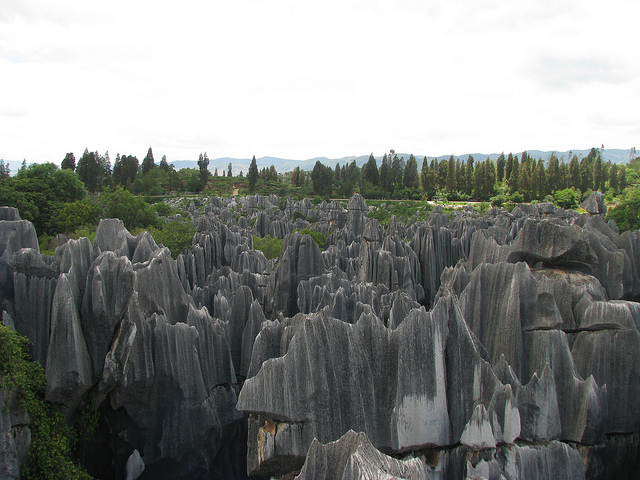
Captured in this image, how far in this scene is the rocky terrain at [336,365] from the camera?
7.88 metres

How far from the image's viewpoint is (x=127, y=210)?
3547cm

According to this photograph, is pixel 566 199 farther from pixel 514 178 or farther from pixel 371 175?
pixel 371 175

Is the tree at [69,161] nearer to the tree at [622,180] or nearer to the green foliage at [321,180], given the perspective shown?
the green foliage at [321,180]

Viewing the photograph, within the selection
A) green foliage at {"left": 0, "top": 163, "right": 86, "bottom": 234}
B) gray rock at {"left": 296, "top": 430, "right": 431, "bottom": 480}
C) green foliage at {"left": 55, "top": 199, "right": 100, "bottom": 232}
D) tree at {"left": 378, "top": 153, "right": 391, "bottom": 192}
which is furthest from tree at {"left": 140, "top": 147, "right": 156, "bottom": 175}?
gray rock at {"left": 296, "top": 430, "right": 431, "bottom": 480}

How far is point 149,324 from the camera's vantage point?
11.4 meters

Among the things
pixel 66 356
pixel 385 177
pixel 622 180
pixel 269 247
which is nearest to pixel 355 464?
pixel 66 356

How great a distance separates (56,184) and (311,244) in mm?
31536

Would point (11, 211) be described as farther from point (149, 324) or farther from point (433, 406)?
point (433, 406)

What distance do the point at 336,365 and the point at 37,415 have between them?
23.2ft

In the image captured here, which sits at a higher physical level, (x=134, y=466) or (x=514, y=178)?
(x=514, y=178)

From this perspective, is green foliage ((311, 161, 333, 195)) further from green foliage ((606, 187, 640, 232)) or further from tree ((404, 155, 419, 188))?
green foliage ((606, 187, 640, 232))

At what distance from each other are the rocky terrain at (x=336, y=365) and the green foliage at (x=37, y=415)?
0.29 metres

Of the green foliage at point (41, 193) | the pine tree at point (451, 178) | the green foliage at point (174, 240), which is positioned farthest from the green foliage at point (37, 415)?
the pine tree at point (451, 178)

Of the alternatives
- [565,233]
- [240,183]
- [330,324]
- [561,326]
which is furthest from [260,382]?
[240,183]
